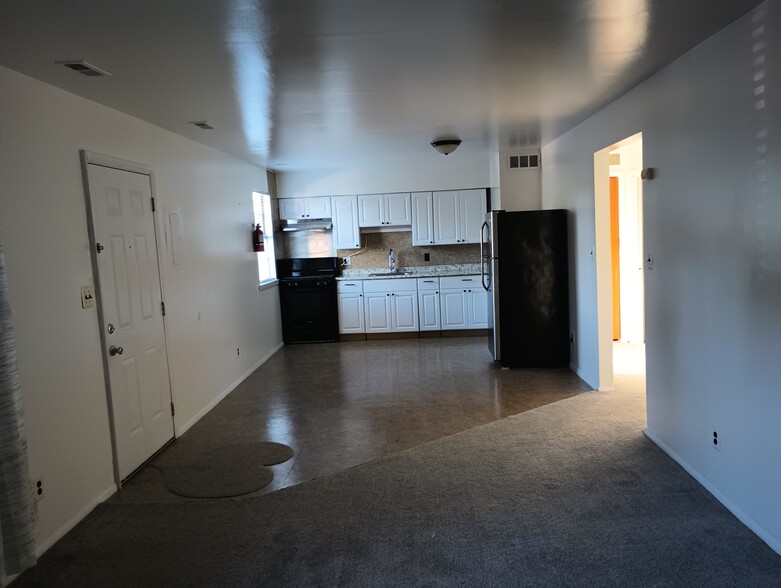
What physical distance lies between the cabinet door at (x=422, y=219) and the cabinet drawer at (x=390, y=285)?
608 millimetres

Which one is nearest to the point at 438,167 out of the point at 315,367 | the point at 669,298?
the point at 315,367

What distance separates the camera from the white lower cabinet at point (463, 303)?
804cm

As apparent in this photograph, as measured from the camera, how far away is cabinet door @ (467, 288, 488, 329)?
8055 mm

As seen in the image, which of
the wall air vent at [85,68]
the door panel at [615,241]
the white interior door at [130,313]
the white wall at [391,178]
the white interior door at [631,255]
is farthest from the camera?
the white wall at [391,178]

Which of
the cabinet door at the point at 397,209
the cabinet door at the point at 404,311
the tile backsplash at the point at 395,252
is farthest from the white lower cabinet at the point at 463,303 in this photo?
the cabinet door at the point at 397,209

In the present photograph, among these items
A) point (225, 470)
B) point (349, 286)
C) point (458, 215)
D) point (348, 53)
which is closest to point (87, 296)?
point (225, 470)

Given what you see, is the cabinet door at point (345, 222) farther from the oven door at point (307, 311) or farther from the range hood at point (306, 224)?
the oven door at point (307, 311)

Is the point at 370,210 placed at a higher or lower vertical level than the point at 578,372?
higher

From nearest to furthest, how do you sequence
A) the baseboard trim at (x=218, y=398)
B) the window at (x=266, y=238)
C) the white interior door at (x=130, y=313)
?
the white interior door at (x=130, y=313), the baseboard trim at (x=218, y=398), the window at (x=266, y=238)

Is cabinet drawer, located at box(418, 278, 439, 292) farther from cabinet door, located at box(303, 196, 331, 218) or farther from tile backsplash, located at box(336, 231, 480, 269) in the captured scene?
cabinet door, located at box(303, 196, 331, 218)

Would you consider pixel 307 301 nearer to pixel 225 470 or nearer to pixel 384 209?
pixel 384 209

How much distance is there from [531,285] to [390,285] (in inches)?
98.3

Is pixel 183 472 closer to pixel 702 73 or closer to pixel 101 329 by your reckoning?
pixel 101 329

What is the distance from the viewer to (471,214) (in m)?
8.09
